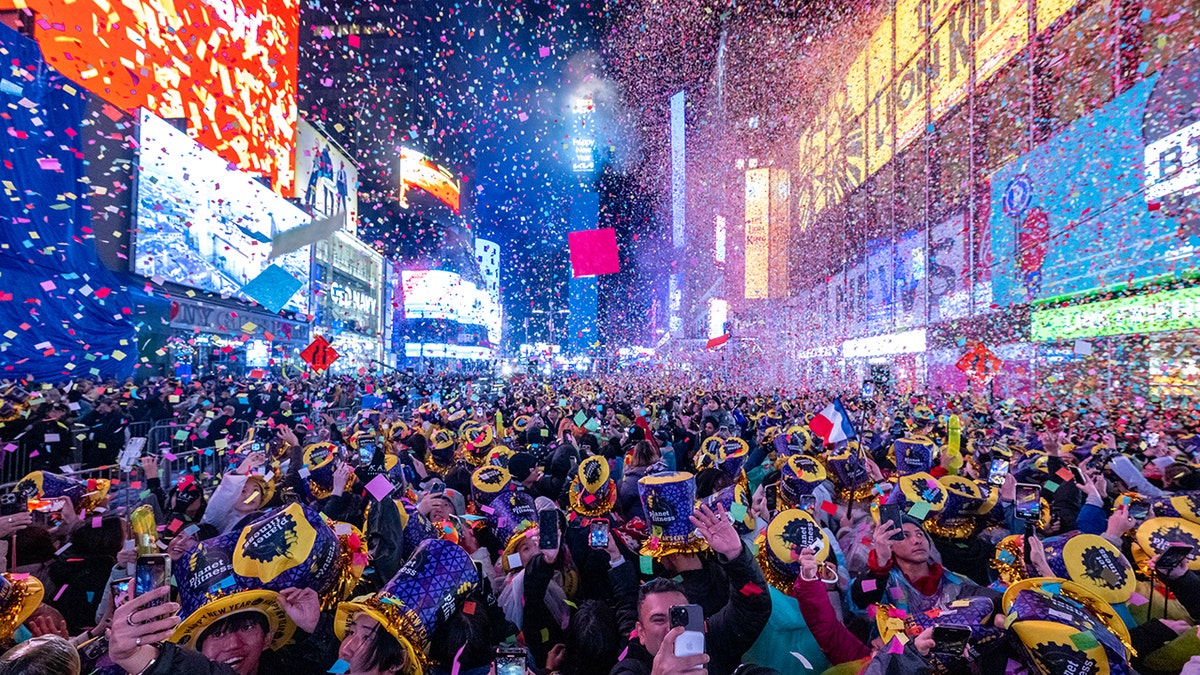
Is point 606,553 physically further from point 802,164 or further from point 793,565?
point 802,164

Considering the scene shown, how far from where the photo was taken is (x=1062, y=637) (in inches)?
90.3

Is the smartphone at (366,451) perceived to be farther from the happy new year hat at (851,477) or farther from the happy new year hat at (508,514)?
the happy new year hat at (851,477)

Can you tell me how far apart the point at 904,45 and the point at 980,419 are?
73.3 feet

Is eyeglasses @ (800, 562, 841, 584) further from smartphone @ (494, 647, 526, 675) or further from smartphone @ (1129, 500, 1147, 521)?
smartphone @ (1129, 500, 1147, 521)

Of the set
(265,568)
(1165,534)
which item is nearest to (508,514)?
(265,568)

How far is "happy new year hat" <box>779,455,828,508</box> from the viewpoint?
18.6 ft

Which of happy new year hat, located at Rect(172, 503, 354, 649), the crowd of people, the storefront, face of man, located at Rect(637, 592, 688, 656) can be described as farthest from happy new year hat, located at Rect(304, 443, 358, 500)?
the storefront

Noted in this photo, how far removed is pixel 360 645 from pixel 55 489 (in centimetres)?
394

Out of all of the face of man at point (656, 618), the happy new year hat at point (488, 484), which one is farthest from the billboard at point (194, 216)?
the face of man at point (656, 618)

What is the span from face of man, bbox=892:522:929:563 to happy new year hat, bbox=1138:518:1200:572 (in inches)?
51.4

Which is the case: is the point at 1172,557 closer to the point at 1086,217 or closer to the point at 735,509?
the point at 735,509

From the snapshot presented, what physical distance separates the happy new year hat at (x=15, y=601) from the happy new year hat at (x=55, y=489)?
2397 millimetres

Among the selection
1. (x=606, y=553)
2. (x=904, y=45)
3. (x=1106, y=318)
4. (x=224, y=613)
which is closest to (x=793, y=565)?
(x=606, y=553)

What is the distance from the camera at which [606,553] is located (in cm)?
421
